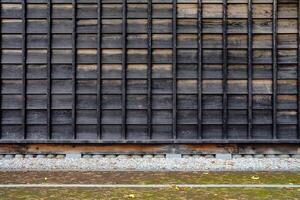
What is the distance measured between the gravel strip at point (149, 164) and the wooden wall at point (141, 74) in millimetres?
563

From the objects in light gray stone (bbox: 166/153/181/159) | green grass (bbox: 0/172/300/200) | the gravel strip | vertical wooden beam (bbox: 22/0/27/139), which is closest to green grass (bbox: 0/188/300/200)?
green grass (bbox: 0/172/300/200)

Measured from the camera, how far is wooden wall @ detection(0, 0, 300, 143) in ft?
38.9

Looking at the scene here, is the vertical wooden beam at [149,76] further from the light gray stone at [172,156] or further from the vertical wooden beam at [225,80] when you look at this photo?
the vertical wooden beam at [225,80]

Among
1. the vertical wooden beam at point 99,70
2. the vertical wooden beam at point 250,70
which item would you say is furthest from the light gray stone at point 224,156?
the vertical wooden beam at point 99,70

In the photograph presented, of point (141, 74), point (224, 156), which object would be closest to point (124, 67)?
Answer: point (141, 74)

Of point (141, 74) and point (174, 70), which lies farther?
point (141, 74)

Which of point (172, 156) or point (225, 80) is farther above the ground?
point (225, 80)

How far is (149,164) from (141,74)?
2302 mm

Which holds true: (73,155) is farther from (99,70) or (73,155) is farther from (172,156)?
(172,156)

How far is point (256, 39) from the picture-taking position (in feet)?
39.2

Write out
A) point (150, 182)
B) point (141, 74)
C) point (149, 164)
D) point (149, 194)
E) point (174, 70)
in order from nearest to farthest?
point (149, 194) → point (150, 182) → point (149, 164) → point (174, 70) → point (141, 74)

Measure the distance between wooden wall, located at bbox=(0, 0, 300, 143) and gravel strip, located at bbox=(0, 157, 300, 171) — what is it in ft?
1.85

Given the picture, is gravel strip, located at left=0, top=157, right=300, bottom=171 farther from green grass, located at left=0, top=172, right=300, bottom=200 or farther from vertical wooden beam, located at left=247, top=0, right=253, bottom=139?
vertical wooden beam, located at left=247, top=0, right=253, bottom=139

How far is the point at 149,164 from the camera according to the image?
11.7 m
